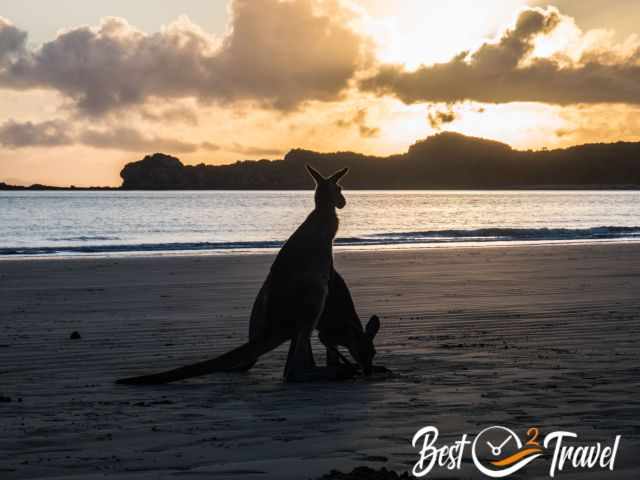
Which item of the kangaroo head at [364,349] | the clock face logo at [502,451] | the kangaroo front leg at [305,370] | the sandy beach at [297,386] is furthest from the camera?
the kangaroo head at [364,349]

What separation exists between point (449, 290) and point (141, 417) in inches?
400

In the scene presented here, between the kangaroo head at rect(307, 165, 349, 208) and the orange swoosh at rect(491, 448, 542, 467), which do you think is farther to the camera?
the kangaroo head at rect(307, 165, 349, 208)

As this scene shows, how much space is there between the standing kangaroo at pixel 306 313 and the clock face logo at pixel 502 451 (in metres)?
2.39

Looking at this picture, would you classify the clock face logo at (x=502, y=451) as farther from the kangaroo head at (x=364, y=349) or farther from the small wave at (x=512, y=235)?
the small wave at (x=512, y=235)

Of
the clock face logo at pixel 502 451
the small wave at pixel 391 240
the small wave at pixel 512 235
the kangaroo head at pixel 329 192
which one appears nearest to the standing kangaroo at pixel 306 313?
the kangaroo head at pixel 329 192

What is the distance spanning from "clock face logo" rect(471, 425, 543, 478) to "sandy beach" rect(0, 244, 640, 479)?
102 mm

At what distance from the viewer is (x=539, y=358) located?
8.80 m

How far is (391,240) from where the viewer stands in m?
39.5

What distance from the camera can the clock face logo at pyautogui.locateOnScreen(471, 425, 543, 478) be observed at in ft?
16.6

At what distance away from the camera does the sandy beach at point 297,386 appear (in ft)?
17.7

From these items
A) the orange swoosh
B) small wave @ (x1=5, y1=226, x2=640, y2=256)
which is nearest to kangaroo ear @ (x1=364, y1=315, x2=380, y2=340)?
the orange swoosh

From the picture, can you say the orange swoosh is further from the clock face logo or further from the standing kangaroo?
the standing kangaroo

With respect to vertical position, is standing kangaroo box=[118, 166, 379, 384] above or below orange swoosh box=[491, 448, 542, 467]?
above

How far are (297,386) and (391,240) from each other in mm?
31915
